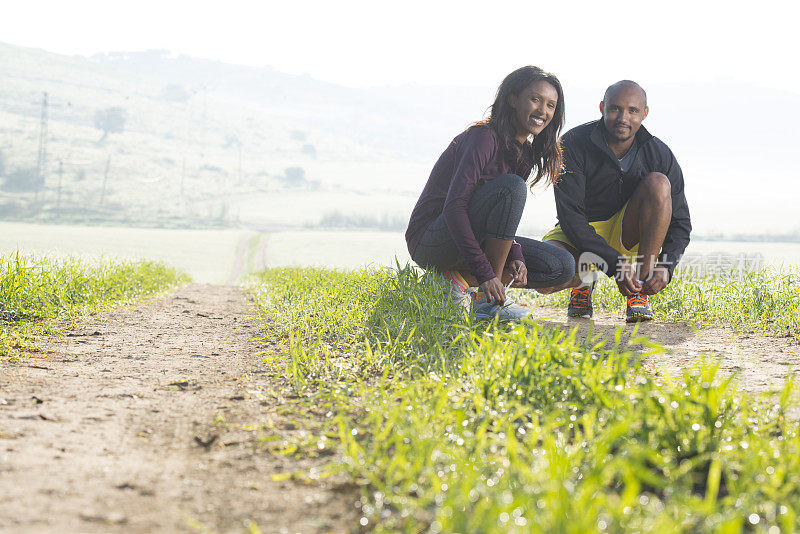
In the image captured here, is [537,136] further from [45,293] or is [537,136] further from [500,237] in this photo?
[45,293]

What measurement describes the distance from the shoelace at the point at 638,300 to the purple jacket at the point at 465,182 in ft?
3.29

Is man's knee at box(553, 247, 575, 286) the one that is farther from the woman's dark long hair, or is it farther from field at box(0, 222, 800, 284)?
field at box(0, 222, 800, 284)

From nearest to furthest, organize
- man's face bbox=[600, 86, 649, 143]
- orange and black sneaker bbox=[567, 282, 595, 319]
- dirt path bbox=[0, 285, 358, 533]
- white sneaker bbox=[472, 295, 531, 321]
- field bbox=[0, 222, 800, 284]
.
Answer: dirt path bbox=[0, 285, 358, 533], white sneaker bbox=[472, 295, 531, 321], man's face bbox=[600, 86, 649, 143], orange and black sneaker bbox=[567, 282, 595, 319], field bbox=[0, 222, 800, 284]

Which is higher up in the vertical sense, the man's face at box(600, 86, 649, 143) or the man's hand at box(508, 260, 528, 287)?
the man's face at box(600, 86, 649, 143)

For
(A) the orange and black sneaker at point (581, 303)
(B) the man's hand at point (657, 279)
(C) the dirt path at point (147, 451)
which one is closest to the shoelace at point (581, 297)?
(A) the orange and black sneaker at point (581, 303)

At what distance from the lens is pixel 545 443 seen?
5.38ft

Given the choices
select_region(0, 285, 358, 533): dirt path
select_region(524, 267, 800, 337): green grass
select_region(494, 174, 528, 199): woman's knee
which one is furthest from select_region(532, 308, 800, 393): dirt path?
select_region(0, 285, 358, 533): dirt path

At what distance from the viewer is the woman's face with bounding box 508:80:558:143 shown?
11.9 ft

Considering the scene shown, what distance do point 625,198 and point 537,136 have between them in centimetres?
113

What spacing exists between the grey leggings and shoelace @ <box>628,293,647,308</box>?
517mm

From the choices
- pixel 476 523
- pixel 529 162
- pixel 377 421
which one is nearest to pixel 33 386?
pixel 377 421

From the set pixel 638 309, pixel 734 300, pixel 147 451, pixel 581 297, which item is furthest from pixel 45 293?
pixel 734 300

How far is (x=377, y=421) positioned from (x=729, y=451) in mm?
1007

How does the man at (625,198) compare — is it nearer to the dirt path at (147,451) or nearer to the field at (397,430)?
the field at (397,430)
